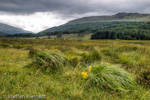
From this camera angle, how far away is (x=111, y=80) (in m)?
2.69

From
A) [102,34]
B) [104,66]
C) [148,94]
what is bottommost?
[148,94]

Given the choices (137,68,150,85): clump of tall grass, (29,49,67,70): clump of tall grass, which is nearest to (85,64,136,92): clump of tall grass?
(137,68,150,85): clump of tall grass

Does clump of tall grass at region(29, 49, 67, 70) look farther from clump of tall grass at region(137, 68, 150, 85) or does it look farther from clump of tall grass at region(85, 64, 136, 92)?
clump of tall grass at region(137, 68, 150, 85)

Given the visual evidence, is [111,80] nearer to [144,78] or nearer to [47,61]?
[144,78]

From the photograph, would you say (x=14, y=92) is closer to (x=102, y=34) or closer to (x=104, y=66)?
(x=104, y=66)

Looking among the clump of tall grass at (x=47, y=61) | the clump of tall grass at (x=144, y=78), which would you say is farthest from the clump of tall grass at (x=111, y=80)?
the clump of tall grass at (x=47, y=61)

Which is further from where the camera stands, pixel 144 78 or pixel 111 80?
pixel 144 78

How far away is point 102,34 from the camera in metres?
113

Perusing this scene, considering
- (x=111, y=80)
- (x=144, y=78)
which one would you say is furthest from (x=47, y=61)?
(x=144, y=78)

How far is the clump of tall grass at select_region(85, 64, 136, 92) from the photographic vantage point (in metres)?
2.56

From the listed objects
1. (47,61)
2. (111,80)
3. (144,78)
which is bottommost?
(144,78)

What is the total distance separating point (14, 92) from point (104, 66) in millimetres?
2570

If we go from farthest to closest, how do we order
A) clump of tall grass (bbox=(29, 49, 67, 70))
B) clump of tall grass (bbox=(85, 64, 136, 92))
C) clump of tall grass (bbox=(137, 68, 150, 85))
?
clump of tall grass (bbox=(29, 49, 67, 70)) → clump of tall grass (bbox=(137, 68, 150, 85)) → clump of tall grass (bbox=(85, 64, 136, 92))

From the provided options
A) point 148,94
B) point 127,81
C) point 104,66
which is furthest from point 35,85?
point 148,94
